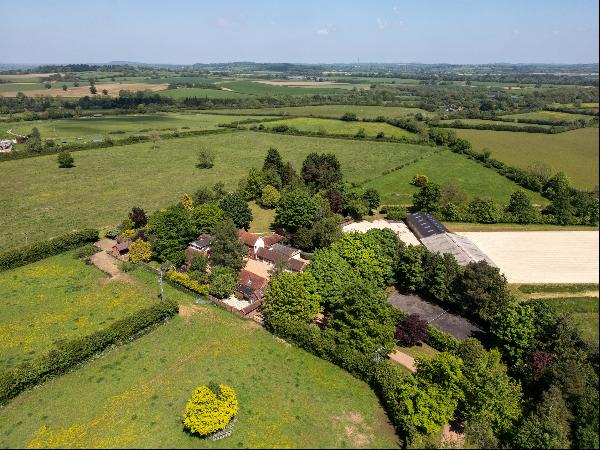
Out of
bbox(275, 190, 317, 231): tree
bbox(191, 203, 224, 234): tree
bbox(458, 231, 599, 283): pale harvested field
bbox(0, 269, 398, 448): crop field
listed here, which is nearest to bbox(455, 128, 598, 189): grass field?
bbox(458, 231, 599, 283): pale harvested field

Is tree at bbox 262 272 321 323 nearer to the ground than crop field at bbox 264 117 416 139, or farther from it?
nearer to the ground

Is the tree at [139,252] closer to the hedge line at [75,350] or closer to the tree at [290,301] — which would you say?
the hedge line at [75,350]

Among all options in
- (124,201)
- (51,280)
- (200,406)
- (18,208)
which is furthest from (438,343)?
(18,208)

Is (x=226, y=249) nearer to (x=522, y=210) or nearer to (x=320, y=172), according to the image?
(x=320, y=172)

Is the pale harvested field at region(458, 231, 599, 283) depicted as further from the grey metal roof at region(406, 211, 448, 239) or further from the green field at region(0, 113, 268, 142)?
the green field at region(0, 113, 268, 142)

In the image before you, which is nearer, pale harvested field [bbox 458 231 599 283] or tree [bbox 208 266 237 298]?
tree [bbox 208 266 237 298]

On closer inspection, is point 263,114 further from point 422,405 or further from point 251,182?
point 422,405
